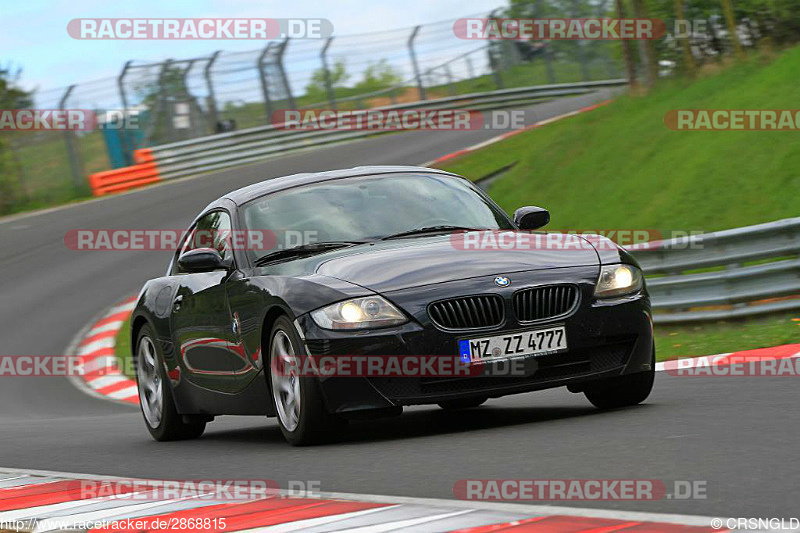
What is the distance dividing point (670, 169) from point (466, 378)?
33.2 ft

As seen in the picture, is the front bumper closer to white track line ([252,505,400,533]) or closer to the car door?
the car door

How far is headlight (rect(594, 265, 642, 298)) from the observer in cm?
700

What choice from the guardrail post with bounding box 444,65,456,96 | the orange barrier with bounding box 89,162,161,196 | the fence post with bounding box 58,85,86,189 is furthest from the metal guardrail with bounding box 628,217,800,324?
the guardrail post with bounding box 444,65,456,96

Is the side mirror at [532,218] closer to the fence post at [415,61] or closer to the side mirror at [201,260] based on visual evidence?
the side mirror at [201,260]

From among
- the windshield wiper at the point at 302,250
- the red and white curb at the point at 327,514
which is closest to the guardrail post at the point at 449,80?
the windshield wiper at the point at 302,250

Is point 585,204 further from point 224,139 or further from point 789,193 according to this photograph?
point 224,139

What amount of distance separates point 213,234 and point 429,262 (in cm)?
208

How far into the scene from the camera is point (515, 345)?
673 cm

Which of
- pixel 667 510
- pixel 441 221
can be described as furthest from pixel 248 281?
pixel 667 510

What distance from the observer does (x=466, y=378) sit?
671 centimetres

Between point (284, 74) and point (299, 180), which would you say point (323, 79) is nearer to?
point (284, 74)

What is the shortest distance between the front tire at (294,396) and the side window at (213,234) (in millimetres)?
1038

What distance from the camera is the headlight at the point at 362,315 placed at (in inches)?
263

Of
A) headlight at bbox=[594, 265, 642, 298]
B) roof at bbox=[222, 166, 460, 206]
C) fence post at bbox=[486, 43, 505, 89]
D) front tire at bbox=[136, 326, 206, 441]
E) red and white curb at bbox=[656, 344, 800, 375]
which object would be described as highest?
roof at bbox=[222, 166, 460, 206]
